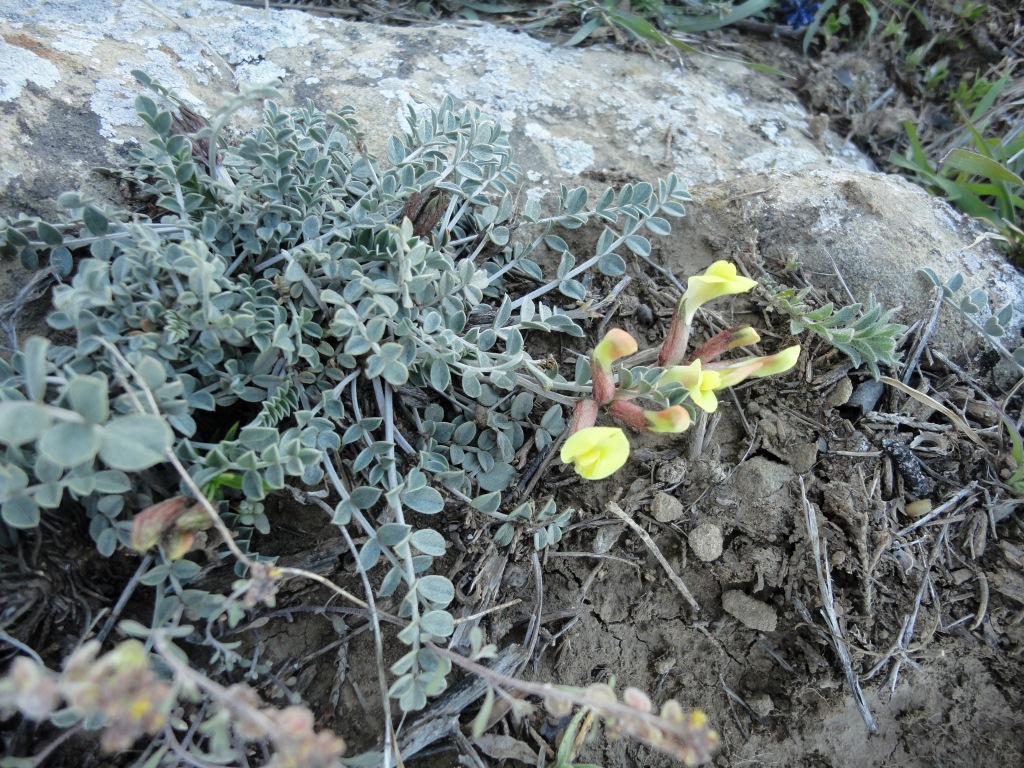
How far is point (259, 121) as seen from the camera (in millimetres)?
2914

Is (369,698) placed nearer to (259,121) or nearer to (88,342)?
(88,342)

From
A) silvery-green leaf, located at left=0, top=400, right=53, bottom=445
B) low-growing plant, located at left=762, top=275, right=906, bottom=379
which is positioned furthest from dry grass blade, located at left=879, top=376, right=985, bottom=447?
silvery-green leaf, located at left=0, top=400, right=53, bottom=445

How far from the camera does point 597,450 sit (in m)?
2.01

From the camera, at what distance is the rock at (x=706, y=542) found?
2412mm

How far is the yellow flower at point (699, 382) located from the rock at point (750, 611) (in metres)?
0.73

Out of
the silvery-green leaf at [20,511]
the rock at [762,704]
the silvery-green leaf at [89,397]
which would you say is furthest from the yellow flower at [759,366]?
the silvery-green leaf at [20,511]

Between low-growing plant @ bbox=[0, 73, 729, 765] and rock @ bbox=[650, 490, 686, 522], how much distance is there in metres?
0.37

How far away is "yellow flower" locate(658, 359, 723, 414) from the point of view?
6.73 feet

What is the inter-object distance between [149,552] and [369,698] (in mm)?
783

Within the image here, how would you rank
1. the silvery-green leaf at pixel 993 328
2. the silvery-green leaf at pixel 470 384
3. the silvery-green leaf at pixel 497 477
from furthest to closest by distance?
the silvery-green leaf at pixel 993 328, the silvery-green leaf at pixel 497 477, the silvery-green leaf at pixel 470 384

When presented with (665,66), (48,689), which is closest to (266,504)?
(48,689)

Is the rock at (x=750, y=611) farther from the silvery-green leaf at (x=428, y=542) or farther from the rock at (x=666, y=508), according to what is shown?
the silvery-green leaf at (x=428, y=542)

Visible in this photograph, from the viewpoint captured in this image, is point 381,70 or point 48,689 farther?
point 381,70

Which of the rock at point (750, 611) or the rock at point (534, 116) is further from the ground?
the rock at point (534, 116)
